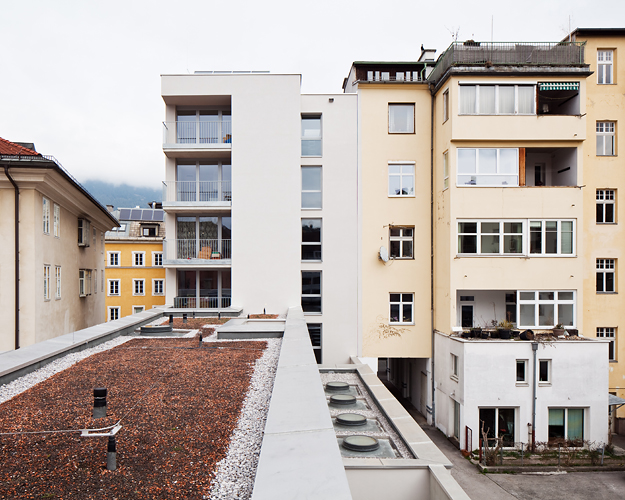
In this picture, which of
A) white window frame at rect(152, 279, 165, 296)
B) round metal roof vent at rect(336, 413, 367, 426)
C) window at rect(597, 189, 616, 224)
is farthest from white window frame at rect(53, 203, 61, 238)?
window at rect(597, 189, 616, 224)

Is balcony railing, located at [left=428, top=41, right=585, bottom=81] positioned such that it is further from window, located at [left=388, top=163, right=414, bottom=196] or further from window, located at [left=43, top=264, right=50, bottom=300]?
window, located at [left=43, top=264, right=50, bottom=300]

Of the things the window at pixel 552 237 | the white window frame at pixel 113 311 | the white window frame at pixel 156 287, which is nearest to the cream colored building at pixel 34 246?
the window at pixel 552 237

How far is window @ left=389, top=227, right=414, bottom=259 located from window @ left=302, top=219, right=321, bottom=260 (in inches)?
153

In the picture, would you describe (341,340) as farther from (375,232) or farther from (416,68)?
(416,68)

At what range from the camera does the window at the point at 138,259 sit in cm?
4409

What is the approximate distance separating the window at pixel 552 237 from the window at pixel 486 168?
235 cm

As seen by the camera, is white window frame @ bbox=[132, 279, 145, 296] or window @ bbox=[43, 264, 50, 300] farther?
white window frame @ bbox=[132, 279, 145, 296]

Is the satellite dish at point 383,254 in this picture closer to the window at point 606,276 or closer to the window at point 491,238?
the window at point 491,238

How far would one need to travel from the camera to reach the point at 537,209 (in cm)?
1978

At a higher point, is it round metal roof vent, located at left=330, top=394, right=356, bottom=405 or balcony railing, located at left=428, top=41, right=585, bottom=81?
balcony railing, located at left=428, top=41, right=585, bottom=81

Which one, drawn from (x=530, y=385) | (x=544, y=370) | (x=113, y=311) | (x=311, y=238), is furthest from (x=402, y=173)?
(x=113, y=311)

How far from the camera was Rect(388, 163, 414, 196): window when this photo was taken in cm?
2245

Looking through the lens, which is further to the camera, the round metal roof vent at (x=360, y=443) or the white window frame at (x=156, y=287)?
the white window frame at (x=156, y=287)

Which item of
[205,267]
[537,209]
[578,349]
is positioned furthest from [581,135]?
[205,267]
